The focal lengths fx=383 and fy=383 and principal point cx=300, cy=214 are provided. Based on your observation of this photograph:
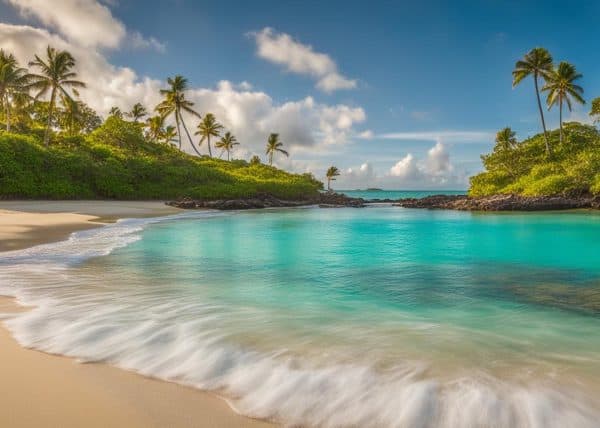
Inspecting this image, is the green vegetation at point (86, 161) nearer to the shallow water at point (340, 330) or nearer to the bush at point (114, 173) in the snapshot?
the bush at point (114, 173)

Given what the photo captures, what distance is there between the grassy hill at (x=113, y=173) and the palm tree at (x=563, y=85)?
95.7ft

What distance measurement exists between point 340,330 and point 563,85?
4996cm

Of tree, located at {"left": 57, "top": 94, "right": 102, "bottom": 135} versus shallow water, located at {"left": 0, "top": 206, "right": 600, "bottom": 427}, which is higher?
tree, located at {"left": 57, "top": 94, "right": 102, "bottom": 135}

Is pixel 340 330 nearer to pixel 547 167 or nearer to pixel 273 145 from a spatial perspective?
pixel 547 167

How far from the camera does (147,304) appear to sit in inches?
195

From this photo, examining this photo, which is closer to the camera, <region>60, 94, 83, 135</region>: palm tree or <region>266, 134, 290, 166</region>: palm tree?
<region>60, 94, 83, 135</region>: palm tree

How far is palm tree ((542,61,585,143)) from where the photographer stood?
41503 mm

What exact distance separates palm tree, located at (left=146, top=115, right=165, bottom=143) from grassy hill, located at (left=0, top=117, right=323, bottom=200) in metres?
6.50

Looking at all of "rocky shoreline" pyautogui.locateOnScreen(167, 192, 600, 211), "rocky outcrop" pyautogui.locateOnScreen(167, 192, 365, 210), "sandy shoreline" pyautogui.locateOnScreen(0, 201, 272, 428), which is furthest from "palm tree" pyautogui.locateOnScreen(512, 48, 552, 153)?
"sandy shoreline" pyautogui.locateOnScreen(0, 201, 272, 428)

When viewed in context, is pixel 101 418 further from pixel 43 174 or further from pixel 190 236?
pixel 43 174

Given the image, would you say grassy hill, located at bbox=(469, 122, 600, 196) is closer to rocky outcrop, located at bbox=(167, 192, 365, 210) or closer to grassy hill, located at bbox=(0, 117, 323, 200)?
rocky outcrop, located at bbox=(167, 192, 365, 210)

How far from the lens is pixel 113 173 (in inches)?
1471

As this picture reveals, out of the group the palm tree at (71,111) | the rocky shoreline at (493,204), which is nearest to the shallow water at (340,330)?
the rocky shoreline at (493,204)

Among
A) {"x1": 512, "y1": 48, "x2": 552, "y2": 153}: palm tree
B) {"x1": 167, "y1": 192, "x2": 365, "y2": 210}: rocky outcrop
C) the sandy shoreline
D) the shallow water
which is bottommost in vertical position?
the shallow water
